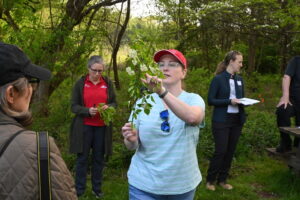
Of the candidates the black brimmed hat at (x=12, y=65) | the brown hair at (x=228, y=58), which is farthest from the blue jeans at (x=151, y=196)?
the brown hair at (x=228, y=58)

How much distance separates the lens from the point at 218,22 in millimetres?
12461

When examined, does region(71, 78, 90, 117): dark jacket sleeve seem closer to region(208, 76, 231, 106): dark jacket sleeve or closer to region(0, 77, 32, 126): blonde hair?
region(208, 76, 231, 106): dark jacket sleeve

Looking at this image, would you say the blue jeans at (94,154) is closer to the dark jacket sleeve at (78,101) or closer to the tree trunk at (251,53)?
the dark jacket sleeve at (78,101)

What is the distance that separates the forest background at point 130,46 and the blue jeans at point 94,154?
28 cm

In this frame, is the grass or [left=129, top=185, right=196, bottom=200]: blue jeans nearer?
[left=129, top=185, right=196, bottom=200]: blue jeans

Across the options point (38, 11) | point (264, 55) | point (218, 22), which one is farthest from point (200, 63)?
point (38, 11)

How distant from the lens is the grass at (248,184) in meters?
5.05

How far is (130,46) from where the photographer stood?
2.21m

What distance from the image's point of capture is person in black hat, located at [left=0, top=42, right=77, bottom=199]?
140cm

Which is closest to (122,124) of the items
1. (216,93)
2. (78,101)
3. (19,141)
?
(78,101)

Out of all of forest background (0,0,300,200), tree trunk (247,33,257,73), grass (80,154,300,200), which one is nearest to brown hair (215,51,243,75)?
forest background (0,0,300,200)

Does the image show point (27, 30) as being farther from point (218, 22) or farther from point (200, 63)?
point (200, 63)

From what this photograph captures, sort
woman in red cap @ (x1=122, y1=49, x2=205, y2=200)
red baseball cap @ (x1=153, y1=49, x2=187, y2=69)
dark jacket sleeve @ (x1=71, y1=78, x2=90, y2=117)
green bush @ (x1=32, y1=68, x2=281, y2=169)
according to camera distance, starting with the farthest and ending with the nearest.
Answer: green bush @ (x1=32, y1=68, x2=281, y2=169) < dark jacket sleeve @ (x1=71, y1=78, x2=90, y2=117) < red baseball cap @ (x1=153, y1=49, x2=187, y2=69) < woman in red cap @ (x1=122, y1=49, x2=205, y2=200)

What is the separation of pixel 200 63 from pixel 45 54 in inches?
362
